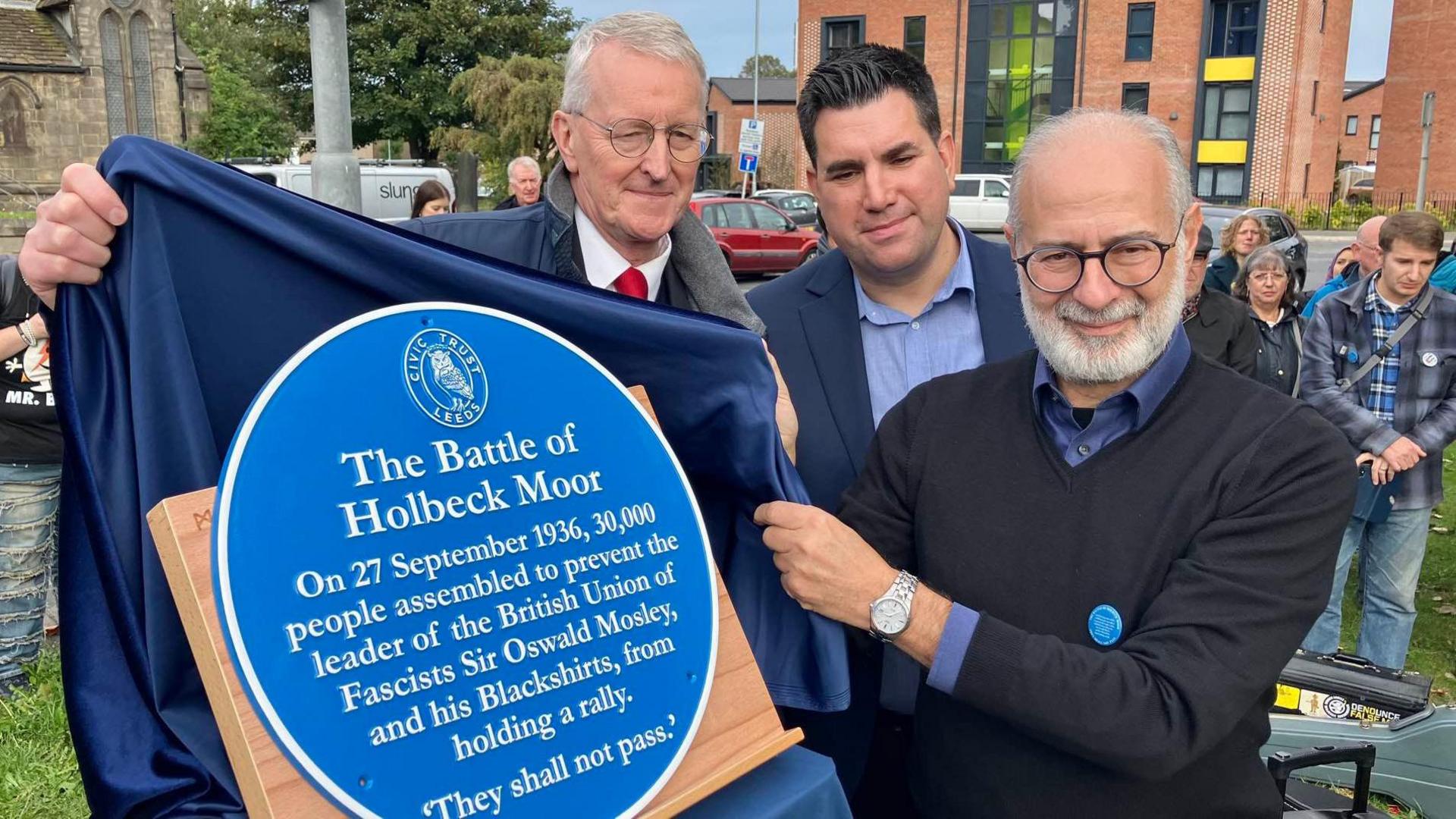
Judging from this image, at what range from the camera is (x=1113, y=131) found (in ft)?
6.13

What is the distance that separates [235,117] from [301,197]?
38.5 metres

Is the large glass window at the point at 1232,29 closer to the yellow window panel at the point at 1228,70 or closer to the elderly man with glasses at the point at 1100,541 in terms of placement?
the yellow window panel at the point at 1228,70

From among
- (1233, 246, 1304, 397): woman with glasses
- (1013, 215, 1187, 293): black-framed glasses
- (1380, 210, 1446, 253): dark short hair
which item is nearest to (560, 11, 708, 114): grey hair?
(1013, 215, 1187, 293): black-framed glasses

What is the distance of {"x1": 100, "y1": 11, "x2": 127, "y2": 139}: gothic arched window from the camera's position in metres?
39.2

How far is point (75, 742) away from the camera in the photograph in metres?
1.45

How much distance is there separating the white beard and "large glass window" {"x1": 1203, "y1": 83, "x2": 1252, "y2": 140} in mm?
36750

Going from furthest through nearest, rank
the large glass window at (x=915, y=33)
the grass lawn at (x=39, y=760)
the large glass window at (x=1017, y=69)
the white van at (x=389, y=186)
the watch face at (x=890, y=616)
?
the large glass window at (x=915, y=33), the large glass window at (x=1017, y=69), the white van at (x=389, y=186), the grass lawn at (x=39, y=760), the watch face at (x=890, y=616)

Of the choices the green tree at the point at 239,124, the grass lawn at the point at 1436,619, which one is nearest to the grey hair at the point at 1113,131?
the grass lawn at the point at 1436,619

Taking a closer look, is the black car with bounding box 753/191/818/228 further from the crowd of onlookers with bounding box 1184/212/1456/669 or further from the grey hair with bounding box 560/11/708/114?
the grey hair with bounding box 560/11/708/114

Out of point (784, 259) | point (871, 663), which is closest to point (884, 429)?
point (871, 663)

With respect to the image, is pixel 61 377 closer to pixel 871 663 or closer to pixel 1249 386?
pixel 871 663

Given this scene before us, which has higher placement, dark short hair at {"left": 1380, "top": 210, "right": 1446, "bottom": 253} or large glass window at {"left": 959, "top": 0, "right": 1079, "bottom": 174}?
large glass window at {"left": 959, "top": 0, "right": 1079, "bottom": 174}

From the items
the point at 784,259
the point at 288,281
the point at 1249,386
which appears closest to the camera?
the point at 288,281

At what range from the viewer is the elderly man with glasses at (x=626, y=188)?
7.36ft
